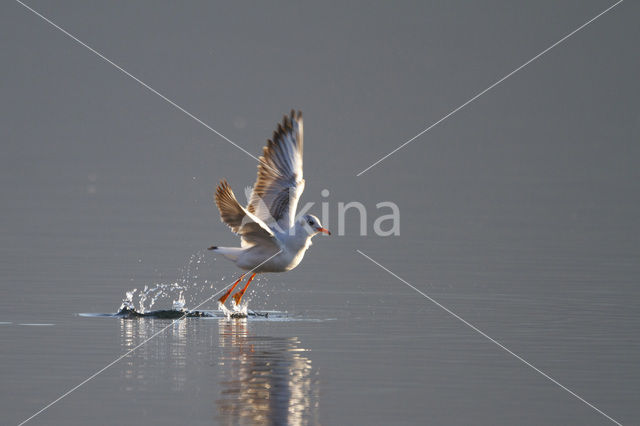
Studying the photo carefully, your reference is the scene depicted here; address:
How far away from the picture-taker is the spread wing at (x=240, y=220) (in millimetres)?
16119

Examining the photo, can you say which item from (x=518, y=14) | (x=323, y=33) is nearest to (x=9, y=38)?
(x=323, y=33)

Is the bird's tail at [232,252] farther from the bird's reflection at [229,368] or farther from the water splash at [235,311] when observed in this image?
the bird's reflection at [229,368]

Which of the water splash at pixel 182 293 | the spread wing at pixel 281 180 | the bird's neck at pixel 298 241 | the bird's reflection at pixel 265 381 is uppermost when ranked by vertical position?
the spread wing at pixel 281 180

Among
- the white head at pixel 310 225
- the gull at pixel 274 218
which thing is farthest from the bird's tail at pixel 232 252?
the white head at pixel 310 225

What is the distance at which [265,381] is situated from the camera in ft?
41.2

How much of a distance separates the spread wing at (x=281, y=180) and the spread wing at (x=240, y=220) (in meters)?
0.57

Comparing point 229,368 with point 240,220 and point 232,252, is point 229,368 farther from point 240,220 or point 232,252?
point 232,252

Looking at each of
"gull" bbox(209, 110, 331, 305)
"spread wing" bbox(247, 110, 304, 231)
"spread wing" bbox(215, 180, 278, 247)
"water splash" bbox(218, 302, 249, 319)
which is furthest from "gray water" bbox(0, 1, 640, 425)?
"spread wing" bbox(247, 110, 304, 231)

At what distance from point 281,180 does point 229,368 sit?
581cm

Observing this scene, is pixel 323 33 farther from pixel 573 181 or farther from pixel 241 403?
pixel 241 403

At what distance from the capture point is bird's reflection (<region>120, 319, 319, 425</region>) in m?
11.5

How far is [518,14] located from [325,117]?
54.2m

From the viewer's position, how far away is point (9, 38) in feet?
393

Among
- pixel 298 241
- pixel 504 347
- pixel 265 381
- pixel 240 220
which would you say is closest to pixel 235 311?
pixel 298 241
